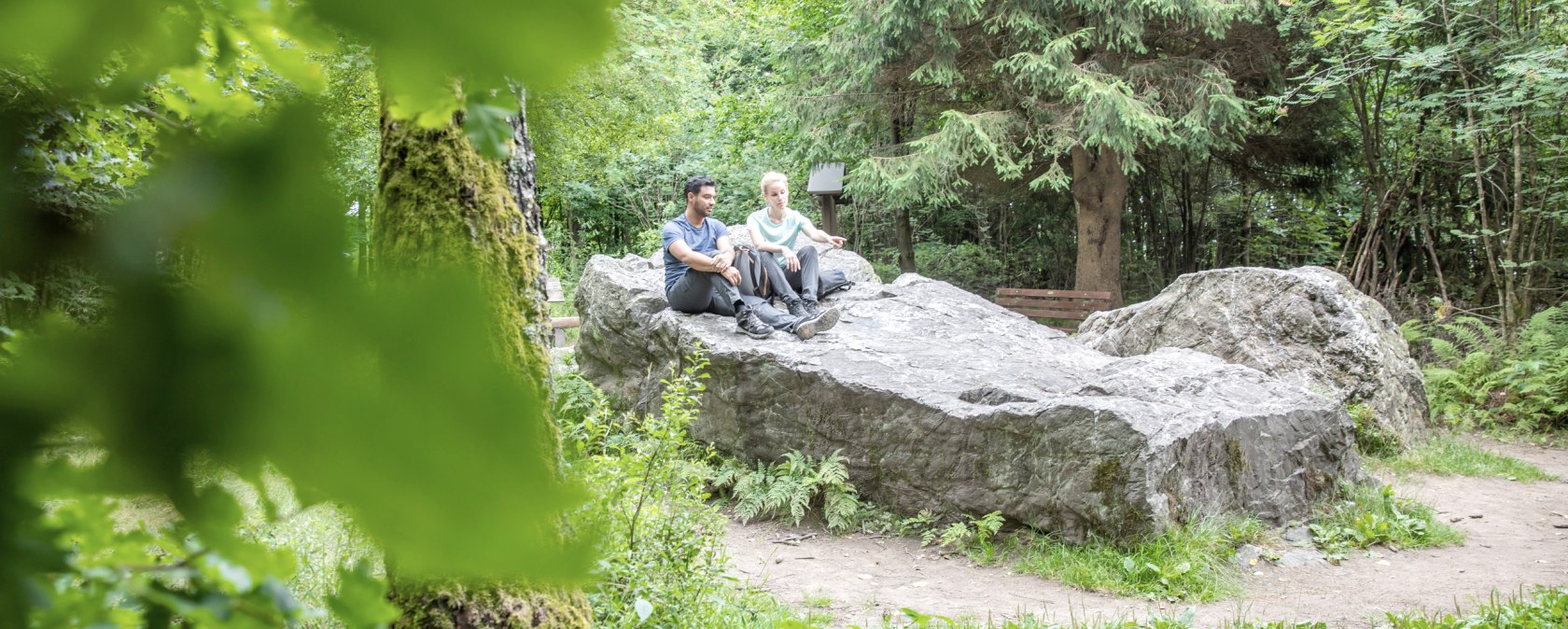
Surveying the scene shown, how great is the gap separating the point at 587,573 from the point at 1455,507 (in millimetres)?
6594

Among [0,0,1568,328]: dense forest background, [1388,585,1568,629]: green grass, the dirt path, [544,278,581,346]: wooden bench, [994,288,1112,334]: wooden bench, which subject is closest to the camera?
[1388,585,1568,629]: green grass

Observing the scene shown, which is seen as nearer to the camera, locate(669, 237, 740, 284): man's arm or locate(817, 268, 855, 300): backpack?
locate(669, 237, 740, 284): man's arm

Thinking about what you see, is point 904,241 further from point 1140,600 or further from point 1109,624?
point 1109,624

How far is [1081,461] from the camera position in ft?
15.0

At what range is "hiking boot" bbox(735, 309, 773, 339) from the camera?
603cm

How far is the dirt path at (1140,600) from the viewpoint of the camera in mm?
3832

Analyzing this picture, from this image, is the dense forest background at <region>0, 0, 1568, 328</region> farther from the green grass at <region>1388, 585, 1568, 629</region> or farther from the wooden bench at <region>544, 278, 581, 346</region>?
the green grass at <region>1388, 585, 1568, 629</region>

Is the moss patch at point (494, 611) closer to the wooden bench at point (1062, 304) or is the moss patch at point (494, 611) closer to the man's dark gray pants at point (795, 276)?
the man's dark gray pants at point (795, 276)

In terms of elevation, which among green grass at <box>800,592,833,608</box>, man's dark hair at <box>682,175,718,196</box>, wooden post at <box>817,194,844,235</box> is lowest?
green grass at <box>800,592,833,608</box>

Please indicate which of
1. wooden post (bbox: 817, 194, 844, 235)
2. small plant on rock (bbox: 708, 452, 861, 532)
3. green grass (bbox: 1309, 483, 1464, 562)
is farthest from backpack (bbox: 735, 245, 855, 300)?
wooden post (bbox: 817, 194, 844, 235)

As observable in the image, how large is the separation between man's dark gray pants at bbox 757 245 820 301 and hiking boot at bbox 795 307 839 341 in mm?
334

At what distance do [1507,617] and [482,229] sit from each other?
11.8 ft

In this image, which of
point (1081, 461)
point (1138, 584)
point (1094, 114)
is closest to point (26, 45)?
point (1138, 584)

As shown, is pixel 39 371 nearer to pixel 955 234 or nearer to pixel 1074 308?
pixel 1074 308
